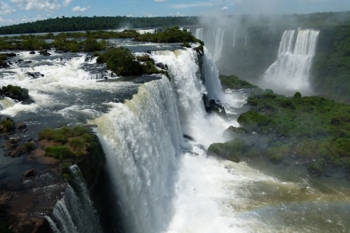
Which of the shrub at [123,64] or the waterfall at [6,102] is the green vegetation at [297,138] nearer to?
the shrub at [123,64]

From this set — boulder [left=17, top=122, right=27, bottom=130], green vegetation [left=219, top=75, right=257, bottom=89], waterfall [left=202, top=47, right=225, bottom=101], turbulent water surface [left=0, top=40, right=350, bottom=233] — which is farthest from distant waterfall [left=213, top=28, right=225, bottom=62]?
boulder [left=17, top=122, right=27, bottom=130]

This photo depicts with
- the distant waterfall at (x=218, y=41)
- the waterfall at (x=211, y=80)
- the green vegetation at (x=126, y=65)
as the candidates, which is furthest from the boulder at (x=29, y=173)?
the distant waterfall at (x=218, y=41)

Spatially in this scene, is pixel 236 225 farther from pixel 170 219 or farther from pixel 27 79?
pixel 27 79

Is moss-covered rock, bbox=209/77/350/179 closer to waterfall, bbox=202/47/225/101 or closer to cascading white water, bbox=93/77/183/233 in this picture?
cascading white water, bbox=93/77/183/233

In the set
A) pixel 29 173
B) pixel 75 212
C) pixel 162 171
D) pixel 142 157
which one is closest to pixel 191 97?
pixel 162 171

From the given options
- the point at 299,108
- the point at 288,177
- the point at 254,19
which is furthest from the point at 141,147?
the point at 254,19

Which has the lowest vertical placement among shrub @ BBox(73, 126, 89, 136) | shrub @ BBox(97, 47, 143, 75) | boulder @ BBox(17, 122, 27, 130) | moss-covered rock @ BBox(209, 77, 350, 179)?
moss-covered rock @ BBox(209, 77, 350, 179)
